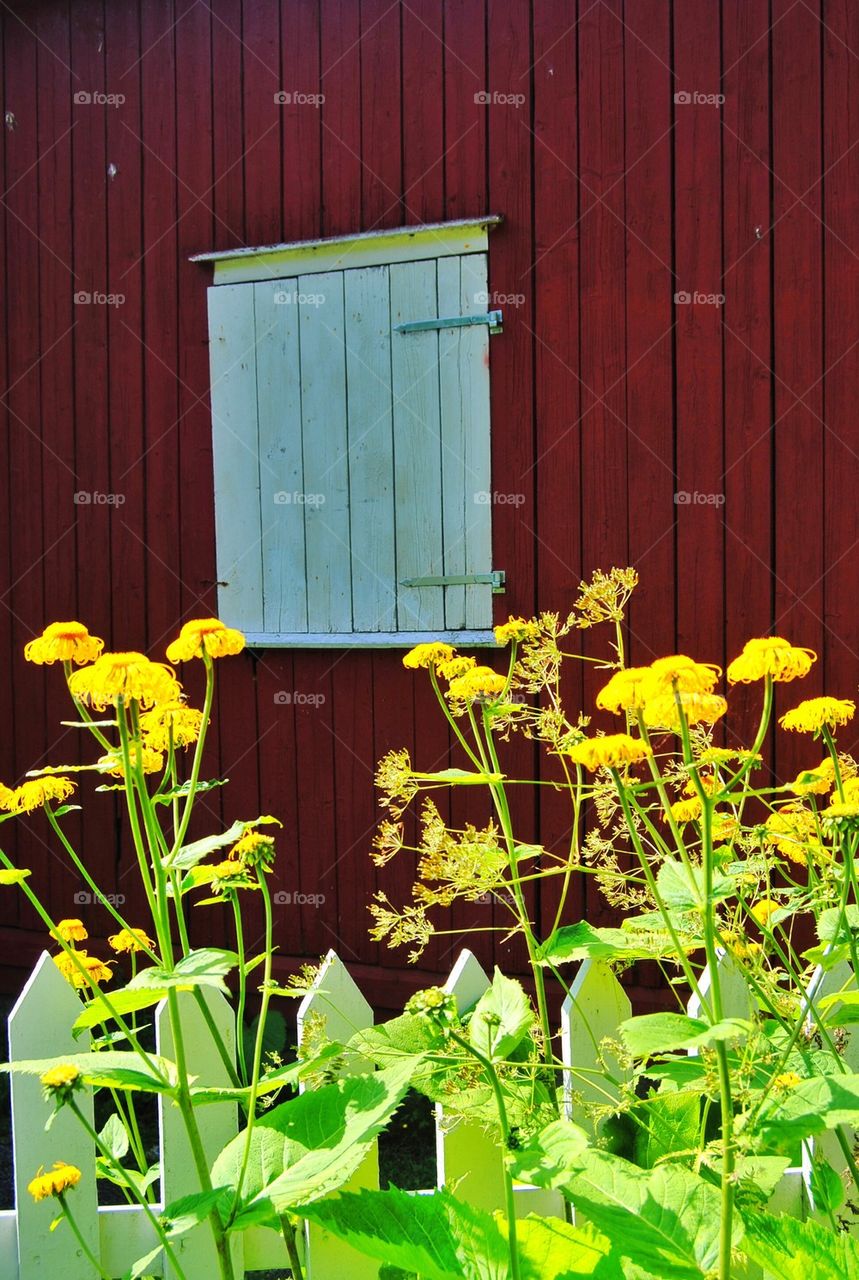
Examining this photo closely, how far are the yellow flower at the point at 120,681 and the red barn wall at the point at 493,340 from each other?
10.4ft

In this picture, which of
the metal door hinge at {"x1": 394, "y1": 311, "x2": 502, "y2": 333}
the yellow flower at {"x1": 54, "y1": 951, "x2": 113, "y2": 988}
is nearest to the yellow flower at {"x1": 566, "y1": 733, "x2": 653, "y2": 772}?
the yellow flower at {"x1": 54, "y1": 951, "x2": 113, "y2": 988}

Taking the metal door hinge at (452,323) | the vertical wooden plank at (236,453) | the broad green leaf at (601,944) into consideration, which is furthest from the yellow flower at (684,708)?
the vertical wooden plank at (236,453)

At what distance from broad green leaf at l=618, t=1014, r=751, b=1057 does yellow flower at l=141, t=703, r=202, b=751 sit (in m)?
0.69

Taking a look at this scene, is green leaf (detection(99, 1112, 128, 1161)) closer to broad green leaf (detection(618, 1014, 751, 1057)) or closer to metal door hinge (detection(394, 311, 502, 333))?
broad green leaf (detection(618, 1014, 751, 1057))

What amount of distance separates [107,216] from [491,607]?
8.20ft

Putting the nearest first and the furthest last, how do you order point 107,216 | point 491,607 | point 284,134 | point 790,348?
1. point 790,348
2. point 491,607
3. point 284,134
4. point 107,216

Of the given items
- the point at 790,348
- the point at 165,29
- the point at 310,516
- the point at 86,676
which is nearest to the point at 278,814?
the point at 310,516

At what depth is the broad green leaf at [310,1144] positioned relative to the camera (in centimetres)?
149

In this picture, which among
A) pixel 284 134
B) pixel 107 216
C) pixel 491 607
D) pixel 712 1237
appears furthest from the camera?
A: pixel 107 216

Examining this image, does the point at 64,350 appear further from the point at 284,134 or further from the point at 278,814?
the point at 278,814

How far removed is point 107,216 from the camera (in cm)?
538

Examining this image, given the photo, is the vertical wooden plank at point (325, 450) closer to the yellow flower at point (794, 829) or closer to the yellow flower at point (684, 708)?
the yellow flower at point (794, 829)

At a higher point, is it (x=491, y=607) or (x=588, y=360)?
(x=588, y=360)

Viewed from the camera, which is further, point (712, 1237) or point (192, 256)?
point (192, 256)
